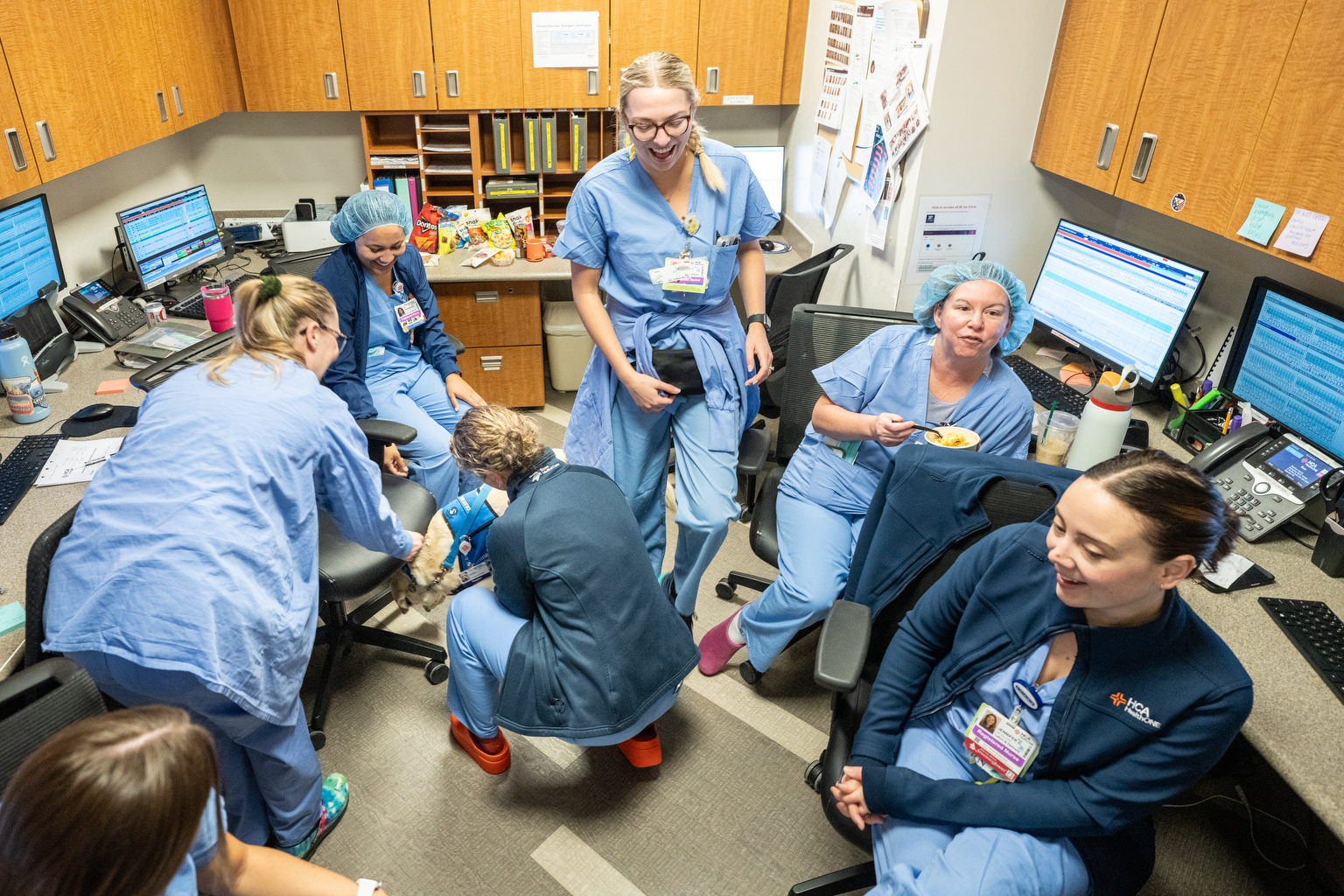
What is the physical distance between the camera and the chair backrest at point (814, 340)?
7.32ft

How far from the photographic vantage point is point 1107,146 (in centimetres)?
219

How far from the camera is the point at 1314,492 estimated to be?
5.77ft

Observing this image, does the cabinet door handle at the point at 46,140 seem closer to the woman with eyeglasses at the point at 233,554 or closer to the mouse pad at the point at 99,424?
the mouse pad at the point at 99,424

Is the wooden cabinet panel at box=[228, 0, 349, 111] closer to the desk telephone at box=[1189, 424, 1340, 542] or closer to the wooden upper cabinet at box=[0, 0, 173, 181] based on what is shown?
the wooden upper cabinet at box=[0, 0, 173, 181]

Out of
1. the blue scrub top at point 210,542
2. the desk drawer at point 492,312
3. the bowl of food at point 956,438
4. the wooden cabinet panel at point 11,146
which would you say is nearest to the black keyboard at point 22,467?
the blue scrub top at point 210,542

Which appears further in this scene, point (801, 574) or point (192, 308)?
point (192, 308)

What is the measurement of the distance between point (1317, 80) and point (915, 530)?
1.19 metres

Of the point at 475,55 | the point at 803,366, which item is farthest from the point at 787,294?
the point at 475,55

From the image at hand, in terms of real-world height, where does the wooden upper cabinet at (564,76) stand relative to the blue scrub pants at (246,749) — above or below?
above

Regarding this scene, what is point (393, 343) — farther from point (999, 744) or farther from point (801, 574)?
point (999, 744)

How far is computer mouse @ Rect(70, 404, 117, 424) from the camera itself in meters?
2.12

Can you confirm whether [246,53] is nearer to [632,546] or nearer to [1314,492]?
[632,546]

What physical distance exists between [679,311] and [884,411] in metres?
0.64

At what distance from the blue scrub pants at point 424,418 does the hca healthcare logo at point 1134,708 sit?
1.89 metres
